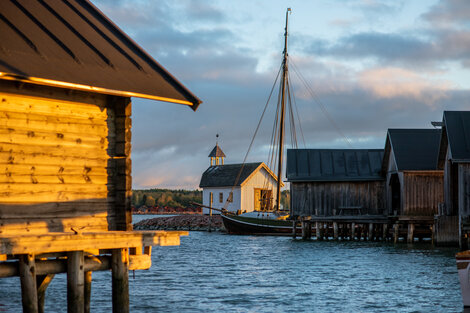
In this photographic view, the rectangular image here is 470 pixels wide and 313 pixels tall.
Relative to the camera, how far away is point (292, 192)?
49.9 metres

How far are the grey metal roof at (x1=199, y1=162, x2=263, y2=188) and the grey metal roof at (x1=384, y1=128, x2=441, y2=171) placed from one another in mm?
24491

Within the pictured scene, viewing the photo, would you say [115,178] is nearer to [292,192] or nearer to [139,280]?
[139,280]

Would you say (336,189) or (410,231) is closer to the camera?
(410,231)

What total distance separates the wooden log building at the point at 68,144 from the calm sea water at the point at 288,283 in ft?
23.0

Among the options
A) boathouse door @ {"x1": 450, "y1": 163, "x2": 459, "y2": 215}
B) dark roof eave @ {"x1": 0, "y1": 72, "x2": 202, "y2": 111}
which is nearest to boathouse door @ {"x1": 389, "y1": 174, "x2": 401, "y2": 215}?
boathouse door @ {"x1": 450, "y1": 163, "x2": 459, "y2": 215}

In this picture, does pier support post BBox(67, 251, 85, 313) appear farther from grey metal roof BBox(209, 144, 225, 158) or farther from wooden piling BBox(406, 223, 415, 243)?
grey metal roof BBox(209, 144, 225, 158)

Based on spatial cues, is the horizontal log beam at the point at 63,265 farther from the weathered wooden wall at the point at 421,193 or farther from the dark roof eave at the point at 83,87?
the weathered wooden wall at the point at 421,193

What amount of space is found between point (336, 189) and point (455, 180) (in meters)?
11.9

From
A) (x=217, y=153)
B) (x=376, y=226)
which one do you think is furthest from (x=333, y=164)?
(x=217, y=153)

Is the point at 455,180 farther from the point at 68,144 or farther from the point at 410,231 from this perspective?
the point at 68,144

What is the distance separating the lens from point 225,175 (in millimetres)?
A: 72750

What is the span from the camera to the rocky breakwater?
72.3 m

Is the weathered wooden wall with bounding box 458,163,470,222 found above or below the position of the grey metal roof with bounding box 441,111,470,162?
below

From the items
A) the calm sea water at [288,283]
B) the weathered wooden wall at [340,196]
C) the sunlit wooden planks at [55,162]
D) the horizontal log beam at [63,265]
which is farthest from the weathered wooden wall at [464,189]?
the sunlit wooden planks at [55,162]
